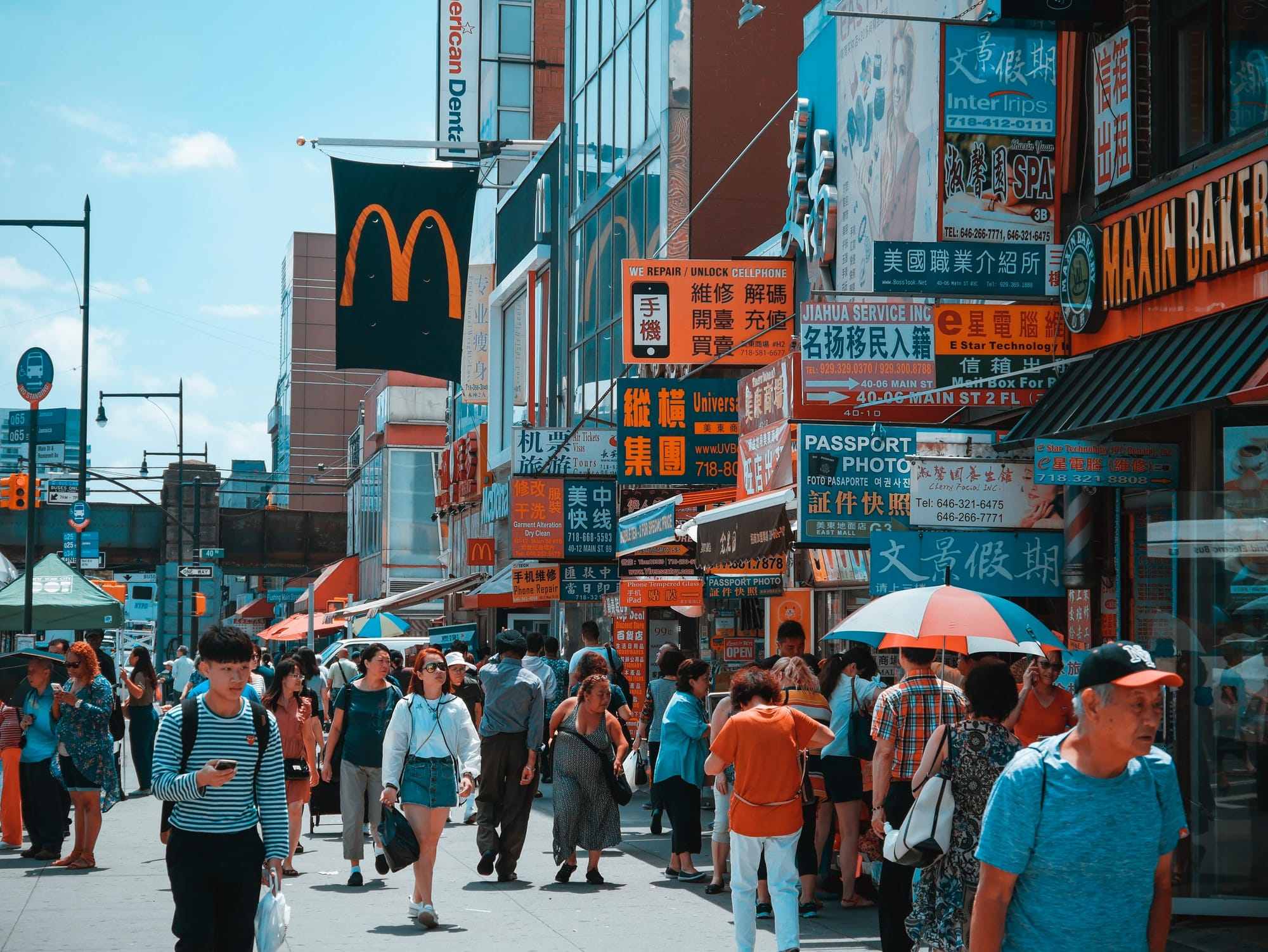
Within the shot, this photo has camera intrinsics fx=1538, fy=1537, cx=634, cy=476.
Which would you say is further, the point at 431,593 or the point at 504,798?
the point at 431,593

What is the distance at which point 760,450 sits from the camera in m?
16.1

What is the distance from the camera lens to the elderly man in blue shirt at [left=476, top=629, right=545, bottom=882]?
1262 cm

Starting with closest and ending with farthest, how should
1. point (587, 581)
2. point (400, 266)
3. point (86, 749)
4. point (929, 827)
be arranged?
point (929, 827)
point (86, 749)
point (400, 266)
point (587, 581)

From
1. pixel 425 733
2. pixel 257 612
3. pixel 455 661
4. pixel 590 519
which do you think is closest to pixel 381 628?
pixel 590 519

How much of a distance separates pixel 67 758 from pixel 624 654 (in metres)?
12.7

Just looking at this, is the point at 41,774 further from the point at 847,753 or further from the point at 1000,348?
the point at 1000,348

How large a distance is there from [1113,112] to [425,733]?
7.01 m

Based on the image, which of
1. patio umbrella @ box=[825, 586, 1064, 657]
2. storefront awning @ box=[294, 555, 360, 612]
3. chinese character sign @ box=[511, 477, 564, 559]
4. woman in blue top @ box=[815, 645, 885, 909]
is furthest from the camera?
storefront awning @ box=[294, 555, 360, 612]

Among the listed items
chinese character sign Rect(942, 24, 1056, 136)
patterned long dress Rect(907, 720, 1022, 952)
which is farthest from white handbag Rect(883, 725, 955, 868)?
chinese character sign Rect(942, 24, 1056, 136)

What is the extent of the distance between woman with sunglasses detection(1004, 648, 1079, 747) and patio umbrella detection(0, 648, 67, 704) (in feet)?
30.0

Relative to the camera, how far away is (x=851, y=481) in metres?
12.4

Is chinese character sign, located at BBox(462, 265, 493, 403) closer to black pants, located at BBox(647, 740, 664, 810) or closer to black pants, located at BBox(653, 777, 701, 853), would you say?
black pants, located at BBox(647, 740, 664, 810)

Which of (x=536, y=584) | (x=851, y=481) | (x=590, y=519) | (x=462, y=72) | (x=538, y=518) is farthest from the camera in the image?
(x=462, y=72)

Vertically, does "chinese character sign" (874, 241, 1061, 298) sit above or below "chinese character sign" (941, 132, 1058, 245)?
below
